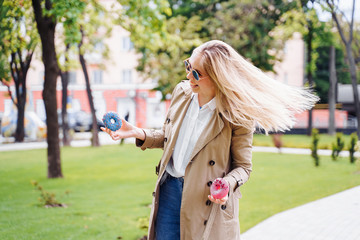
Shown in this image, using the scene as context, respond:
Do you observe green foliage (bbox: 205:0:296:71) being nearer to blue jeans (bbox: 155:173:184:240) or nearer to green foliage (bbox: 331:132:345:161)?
green foliage (bbox: 331:132:345:161)

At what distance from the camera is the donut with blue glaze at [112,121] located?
8.61 ft

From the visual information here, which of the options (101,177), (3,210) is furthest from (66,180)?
(3,210)

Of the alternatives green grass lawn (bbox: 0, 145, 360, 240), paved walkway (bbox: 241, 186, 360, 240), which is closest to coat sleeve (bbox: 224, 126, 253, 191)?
paved walkway (bbox: 241, 186, 360, 240)

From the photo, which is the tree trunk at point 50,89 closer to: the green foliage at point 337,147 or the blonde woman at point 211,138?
the blonde woman at point 211,138

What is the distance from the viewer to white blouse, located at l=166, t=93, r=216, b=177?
255 cm

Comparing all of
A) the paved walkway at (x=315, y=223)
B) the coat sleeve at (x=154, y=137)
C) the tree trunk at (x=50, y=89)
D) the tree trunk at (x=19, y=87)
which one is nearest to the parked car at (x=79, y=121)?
the tree trunk at (x=19, y=87)

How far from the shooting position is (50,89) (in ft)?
33.8

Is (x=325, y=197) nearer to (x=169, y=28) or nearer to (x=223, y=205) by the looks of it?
(x=223, y=205)

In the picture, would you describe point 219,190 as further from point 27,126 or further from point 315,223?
point 27,126

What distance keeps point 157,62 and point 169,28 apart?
307cm

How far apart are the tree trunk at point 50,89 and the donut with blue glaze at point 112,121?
26.0 ft

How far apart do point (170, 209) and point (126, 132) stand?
573 mm

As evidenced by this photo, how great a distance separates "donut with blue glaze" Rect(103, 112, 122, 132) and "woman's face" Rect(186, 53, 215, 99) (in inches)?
20.6

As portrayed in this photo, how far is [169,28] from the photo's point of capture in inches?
951
